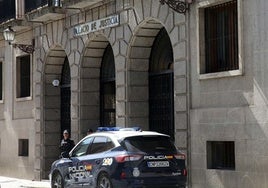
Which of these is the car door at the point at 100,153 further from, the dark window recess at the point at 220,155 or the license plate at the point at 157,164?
the dark window recess at the point at 220,155

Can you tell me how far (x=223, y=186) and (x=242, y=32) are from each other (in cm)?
405

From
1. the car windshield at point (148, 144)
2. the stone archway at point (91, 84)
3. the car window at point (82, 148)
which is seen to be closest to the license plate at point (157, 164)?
Answer: the car windshield at point (148, 144)

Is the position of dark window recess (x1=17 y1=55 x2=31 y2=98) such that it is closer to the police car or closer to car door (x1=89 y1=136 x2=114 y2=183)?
the police car

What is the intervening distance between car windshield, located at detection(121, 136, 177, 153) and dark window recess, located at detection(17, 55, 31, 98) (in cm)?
1287

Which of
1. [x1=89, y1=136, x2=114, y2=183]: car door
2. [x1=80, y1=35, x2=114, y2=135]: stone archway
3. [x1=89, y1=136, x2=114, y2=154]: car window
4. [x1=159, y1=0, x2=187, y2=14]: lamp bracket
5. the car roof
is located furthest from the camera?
[x1=80, y1=35, x2=114, y2=135]: stone archway

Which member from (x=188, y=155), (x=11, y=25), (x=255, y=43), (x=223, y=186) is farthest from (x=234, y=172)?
(x=11, y=25)

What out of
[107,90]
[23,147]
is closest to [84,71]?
[107,90]

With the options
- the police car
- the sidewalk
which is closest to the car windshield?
the police car

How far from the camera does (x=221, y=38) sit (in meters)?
17.0

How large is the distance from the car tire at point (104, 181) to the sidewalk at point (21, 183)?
24.6 ft

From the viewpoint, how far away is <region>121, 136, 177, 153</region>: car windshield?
575 inches

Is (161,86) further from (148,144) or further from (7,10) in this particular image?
(7,10)

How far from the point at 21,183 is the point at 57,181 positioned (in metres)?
7.23

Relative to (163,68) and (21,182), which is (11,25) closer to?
(21,182)
